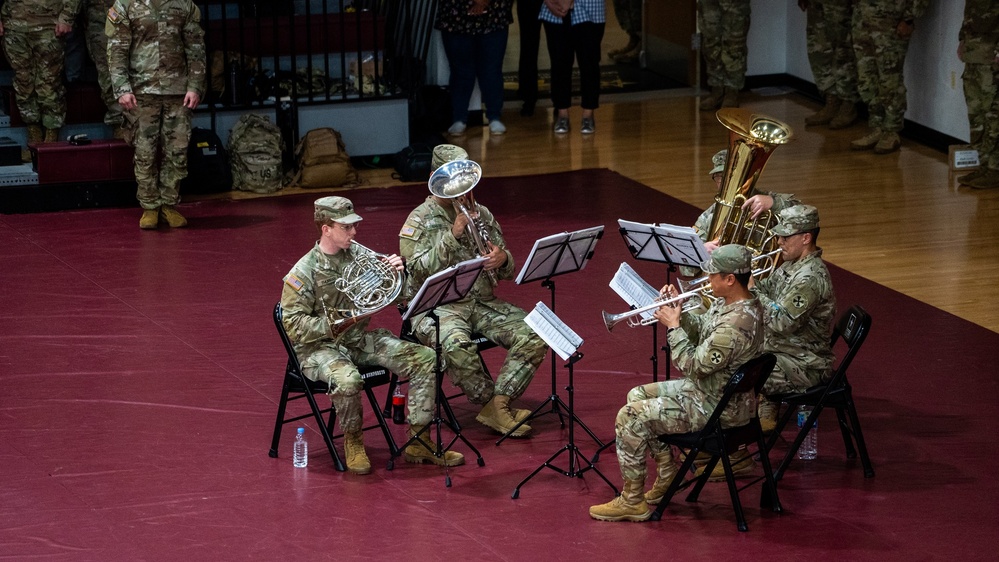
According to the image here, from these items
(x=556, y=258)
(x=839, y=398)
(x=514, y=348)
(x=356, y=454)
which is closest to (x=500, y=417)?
(x=514, y=348)

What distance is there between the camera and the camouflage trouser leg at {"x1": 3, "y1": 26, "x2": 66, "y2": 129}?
35.4 ft

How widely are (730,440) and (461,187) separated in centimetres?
172

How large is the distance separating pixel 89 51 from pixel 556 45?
4.28 meters

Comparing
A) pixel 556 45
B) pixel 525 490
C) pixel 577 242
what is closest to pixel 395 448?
pixel 525 490

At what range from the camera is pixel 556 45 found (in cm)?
1334

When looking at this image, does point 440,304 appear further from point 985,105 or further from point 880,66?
point 880,66

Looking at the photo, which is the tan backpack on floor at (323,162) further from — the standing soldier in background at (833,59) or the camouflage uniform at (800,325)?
the camouflage uniform at (800,325)

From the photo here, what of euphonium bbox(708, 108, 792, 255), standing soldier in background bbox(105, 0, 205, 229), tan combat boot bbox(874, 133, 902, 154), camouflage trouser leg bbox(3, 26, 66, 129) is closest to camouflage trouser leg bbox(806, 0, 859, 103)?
tan combat boot bbox(874, 133, 902, 154)

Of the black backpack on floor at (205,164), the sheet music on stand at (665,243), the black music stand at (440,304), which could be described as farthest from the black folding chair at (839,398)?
the black backpack on floor at (205,164)

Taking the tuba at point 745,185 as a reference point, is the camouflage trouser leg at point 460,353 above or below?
below

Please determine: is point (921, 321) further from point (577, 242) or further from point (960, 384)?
point (577, 242)

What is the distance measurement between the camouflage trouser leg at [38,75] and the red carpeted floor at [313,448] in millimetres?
1589

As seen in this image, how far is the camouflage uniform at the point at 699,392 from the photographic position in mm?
5777

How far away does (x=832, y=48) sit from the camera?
13062 mm
